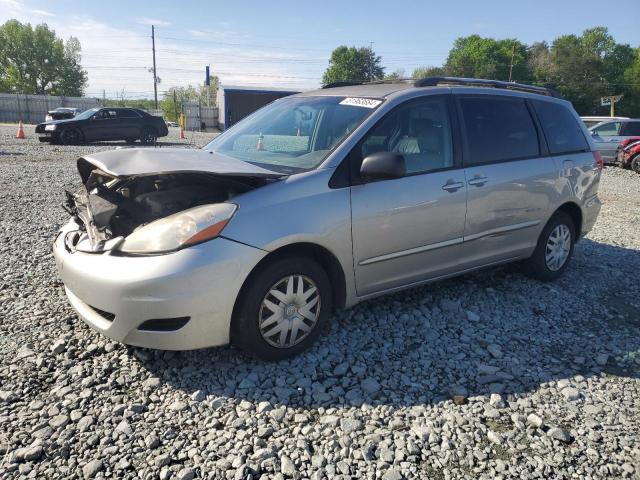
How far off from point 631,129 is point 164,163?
62.7ft

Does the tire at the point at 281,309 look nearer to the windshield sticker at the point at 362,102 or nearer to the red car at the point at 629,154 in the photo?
the windshield sticker at the point at 362,102

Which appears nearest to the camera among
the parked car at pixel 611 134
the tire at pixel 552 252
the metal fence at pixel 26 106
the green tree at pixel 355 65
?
the tire at pixel 552 252

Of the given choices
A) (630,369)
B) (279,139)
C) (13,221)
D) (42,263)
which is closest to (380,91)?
(279,139)

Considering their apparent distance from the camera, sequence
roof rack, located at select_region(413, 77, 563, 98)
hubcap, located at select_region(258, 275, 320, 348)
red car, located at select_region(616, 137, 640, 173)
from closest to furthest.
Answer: hubcap, located at select_region(258, 275, 320, 348), roof rack, located at select_region(413, 77, 563, 98), red car, located at select_region(616, 137, 640, 173)

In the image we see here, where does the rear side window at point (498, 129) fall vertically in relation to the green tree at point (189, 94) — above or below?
below

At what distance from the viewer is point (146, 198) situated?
10.9 ft

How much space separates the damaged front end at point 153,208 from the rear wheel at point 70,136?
17.5m

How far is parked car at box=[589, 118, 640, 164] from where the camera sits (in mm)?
17422

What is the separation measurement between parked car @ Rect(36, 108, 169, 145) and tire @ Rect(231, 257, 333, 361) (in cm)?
1679

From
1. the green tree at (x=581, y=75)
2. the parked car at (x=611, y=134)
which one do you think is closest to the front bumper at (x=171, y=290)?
the parked car at (x=611, y=134)

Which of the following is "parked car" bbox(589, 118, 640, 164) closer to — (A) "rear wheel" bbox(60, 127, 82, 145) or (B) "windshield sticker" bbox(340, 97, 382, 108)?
(B) "windshield sticker" bbox(340, 97, 382, 108)

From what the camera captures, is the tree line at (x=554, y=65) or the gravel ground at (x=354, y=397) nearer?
the gravel ground at (x=354, y=397)

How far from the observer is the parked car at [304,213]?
114 inches

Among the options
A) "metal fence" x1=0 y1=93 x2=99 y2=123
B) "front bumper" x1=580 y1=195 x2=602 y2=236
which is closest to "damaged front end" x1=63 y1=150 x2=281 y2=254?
"front bumper" x1=580 y1=195 x2=602 y2=236
